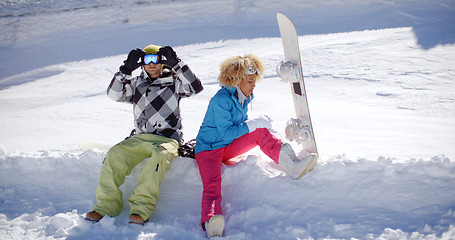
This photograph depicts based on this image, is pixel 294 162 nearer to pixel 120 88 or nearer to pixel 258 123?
pixel 258 123

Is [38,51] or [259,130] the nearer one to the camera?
[259,130]

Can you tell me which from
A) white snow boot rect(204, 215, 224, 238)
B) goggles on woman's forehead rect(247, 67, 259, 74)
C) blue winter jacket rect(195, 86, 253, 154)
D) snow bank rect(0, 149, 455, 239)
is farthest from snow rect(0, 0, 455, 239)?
goggles on woman's forehead rect(247, 67, 259, 74)

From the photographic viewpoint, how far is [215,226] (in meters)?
2.46

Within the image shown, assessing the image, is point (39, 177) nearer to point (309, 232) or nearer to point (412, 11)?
point (309, 232)

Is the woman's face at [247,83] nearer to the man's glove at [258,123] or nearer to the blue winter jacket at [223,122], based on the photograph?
the blue winter jacket at [223,122]

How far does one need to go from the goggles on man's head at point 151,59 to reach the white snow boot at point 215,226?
4.45ft

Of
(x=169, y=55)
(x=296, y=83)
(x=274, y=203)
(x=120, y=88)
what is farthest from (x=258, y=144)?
(x=120, y=88)

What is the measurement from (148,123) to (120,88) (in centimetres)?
36

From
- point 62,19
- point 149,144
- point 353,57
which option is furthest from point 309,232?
point 62,19

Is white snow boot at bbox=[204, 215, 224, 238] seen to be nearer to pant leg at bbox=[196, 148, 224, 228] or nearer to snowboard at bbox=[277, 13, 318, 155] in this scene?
pant leg at bbox=[196, 148, 224, 228]

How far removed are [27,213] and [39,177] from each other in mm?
491

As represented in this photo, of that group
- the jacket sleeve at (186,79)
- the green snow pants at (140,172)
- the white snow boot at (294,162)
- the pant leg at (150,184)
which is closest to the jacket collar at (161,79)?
the jacket sleeve at (186,79)

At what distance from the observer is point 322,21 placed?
10.1 metres

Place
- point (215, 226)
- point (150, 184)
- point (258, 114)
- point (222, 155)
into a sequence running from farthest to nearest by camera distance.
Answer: point (258, 114) < point (222, 155) < point (150, 184) < point (215, 226)
